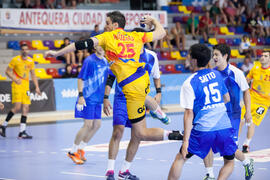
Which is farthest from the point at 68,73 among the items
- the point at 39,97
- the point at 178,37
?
the point at 178,37

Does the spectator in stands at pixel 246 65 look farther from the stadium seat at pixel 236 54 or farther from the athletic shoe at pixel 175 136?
the athletic shoe at pixel 175 136

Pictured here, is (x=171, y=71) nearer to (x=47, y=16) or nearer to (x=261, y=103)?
(x=47, y=16)

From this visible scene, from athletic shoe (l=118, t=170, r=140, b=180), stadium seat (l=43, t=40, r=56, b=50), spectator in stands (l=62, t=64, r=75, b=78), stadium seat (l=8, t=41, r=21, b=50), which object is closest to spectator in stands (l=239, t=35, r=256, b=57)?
stadium seat (l=43, t=40, r=56, b=50)

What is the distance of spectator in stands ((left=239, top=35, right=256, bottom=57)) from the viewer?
24.4m

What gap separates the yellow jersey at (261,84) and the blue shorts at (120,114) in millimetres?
3459

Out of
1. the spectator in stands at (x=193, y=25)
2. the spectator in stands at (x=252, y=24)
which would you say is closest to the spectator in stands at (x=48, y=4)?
the spectator in stands at (x=193, y=25)

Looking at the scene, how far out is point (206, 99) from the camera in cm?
582

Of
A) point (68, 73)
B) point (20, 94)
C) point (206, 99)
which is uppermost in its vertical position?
point (206, 99)

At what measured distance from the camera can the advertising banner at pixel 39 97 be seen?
52.4 feet

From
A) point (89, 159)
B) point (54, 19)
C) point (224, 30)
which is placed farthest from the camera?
point (224, 30)

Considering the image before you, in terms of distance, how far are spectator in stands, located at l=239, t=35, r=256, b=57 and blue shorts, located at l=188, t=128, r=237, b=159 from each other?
751 inches

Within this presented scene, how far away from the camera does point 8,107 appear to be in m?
16.0

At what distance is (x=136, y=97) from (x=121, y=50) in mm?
667

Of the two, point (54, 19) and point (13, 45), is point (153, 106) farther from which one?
point (54, 19)
